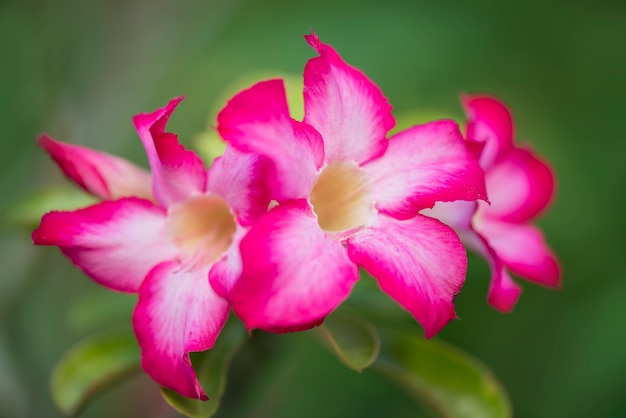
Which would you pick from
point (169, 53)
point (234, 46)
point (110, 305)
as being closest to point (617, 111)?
point (234, 46)

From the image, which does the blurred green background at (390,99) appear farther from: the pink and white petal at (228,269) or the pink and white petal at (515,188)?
the pink and white petal at (228,269)

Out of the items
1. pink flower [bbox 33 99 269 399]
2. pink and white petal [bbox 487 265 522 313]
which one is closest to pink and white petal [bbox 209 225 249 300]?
pink flower [bbox 33 99 269 399]

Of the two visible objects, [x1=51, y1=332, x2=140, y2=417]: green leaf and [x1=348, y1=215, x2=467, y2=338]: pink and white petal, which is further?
[x1=51, y1=332, x2=140, y2=417]: green leaf

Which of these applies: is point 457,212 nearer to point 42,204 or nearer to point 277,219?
point 277,219

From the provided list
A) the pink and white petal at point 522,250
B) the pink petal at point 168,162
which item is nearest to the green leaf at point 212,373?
the pink petal at point 168,162

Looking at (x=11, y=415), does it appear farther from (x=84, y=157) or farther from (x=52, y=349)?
(x=84, y=157)

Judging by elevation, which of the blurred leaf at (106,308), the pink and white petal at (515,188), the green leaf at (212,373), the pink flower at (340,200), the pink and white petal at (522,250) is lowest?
the blurred leaf at (106,308)

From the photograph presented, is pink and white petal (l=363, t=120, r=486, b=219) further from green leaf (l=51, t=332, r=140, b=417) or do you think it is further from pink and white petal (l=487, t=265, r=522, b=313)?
green leaf (l=51, t=332, r=140, b=417)
